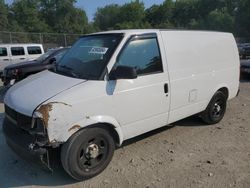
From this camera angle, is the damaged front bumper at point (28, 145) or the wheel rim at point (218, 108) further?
the wheel rim at point (218, 108)

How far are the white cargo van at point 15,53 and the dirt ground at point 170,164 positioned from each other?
35.7 ft

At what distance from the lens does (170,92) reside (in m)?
4.63

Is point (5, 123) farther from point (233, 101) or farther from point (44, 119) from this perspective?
point (233, 101)

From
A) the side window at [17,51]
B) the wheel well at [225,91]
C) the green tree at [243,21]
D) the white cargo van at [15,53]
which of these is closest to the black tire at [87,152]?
the wheel well at [225,91]

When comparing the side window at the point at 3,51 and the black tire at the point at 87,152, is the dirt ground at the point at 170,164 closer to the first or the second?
the black tire at the point at 87,152

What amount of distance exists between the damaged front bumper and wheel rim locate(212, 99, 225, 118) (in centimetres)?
362

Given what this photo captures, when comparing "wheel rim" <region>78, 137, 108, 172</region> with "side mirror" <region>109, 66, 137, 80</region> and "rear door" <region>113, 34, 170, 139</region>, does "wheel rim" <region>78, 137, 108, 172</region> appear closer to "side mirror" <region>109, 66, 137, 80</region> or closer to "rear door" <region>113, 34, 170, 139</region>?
"rear door" <region>113, 34, 170, 139</region>

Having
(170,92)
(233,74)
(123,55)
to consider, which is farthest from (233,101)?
(123,55)

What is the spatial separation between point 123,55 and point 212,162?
2.07m

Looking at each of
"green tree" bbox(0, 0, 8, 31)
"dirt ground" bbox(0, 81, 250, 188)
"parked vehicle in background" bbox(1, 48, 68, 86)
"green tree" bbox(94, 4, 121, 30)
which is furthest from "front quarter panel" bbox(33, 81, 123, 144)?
"green tree" bbox(94, 4, 121, 30)

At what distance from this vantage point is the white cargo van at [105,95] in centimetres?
354

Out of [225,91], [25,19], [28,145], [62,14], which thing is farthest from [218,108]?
[62,14]

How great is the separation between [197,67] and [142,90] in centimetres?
143

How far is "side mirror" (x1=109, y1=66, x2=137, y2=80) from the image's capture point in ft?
12.7
